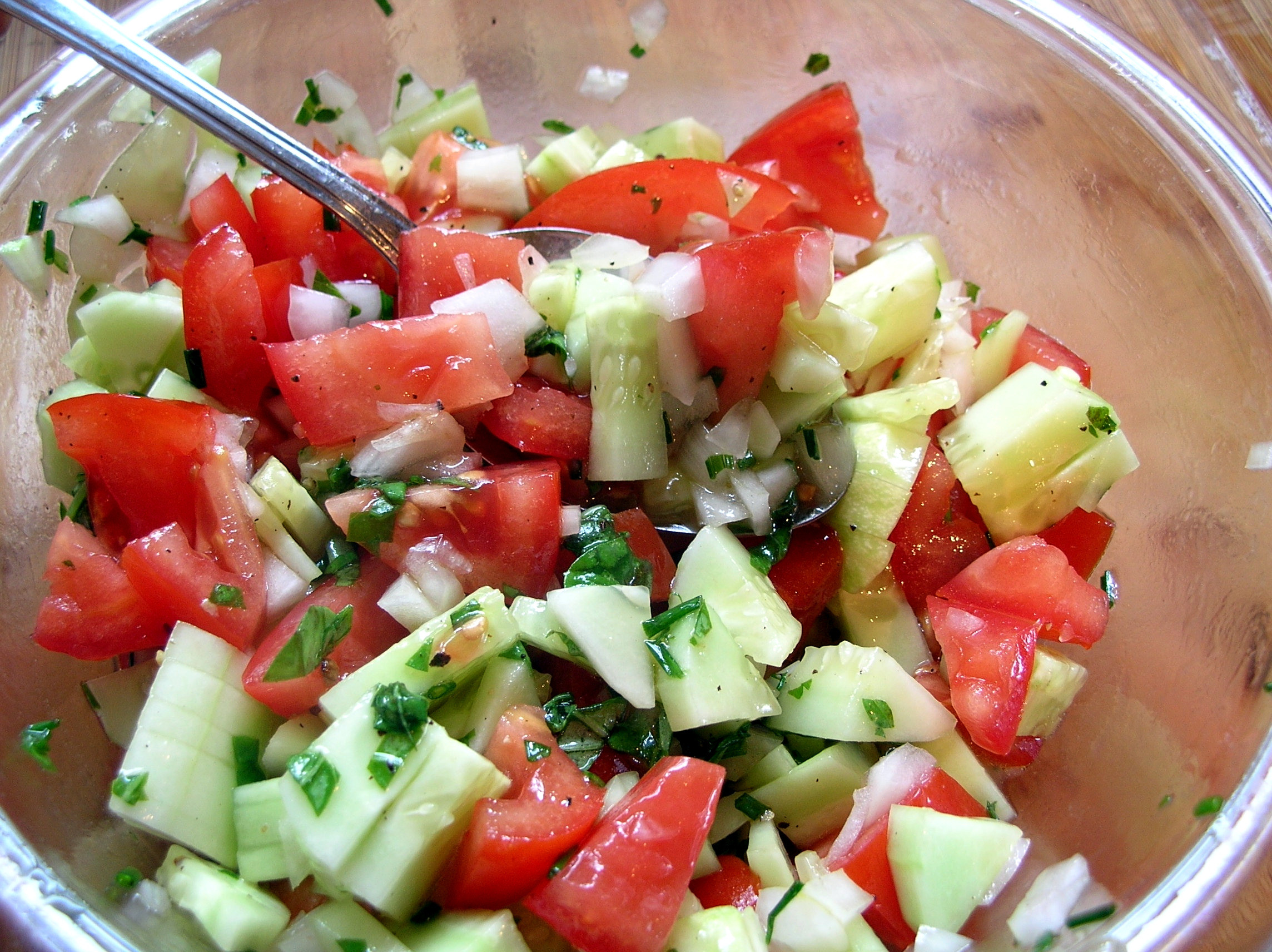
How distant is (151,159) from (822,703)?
1589mm

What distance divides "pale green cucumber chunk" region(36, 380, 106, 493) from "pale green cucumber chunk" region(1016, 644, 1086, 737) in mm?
1627

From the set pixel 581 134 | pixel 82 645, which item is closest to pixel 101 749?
pixel 82 645

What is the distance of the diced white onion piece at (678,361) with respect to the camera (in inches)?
56.4

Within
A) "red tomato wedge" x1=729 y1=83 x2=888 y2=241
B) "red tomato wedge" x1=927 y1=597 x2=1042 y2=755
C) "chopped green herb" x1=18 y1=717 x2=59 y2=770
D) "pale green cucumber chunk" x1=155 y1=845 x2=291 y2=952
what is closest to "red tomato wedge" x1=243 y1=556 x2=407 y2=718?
"pale green cucumber chunk" x1=155 y1=845 x2=291 y2=952

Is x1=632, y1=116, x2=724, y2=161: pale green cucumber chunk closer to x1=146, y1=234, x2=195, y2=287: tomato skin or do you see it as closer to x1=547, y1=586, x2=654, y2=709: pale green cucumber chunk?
x1=146, y1=234, x2=195, y2=287: tomato skin

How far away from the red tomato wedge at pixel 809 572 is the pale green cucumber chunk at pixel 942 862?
39 centimetres

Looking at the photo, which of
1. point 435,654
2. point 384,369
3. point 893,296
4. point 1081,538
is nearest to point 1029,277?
point 893,296

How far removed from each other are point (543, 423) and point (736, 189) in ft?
2.24

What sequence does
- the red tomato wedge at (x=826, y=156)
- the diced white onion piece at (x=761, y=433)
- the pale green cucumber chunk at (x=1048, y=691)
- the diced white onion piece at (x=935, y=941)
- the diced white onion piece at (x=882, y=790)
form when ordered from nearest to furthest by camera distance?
the diced white onion piece at (x=935, y=941)
the diced white onion piece at (x=882, y=790)
the pale green cucumber chunk at (x=1048, y=691)
the diced white onion piece at (x=761, y=433)
the red tomato wedge at (x=826, y=156)

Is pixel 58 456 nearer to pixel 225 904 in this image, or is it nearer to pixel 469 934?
pixel 225 904

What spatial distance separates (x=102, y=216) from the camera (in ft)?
5.27

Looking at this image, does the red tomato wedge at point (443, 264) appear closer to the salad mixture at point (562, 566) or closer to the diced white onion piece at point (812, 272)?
the salad mixture at point (562, 566)

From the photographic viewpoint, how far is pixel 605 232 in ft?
5.86

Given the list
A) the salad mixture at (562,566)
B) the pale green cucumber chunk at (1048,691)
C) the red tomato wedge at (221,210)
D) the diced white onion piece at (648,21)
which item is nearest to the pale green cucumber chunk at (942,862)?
the salad mixture at (562,566)
